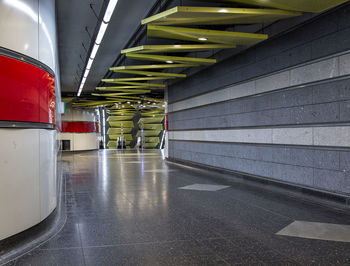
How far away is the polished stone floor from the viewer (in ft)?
9.95

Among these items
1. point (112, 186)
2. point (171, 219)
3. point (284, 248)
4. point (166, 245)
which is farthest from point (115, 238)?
point (112, 186)

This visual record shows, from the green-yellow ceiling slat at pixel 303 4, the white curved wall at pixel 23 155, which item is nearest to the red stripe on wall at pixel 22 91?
the white curved wall at pixel 23 155

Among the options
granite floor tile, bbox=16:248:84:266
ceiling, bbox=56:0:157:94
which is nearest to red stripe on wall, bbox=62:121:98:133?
ceiling, bbox=56:0:157:94

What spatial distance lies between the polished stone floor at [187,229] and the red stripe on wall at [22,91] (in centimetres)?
142

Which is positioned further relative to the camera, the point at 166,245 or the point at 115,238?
the point at 115,238

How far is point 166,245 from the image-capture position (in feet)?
11.1

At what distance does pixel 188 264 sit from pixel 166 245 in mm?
551

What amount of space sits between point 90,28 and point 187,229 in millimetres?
6814

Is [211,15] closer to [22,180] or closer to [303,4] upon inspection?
[303,4]

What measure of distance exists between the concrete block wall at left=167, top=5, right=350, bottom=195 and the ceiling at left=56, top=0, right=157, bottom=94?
9.38 feet

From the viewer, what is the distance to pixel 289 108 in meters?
6.47

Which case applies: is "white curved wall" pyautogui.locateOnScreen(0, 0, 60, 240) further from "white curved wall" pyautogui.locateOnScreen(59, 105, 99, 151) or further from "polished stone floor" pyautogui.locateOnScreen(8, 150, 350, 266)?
"white curved wall" pyautogui.locateOnScreen(59, 105, 99, 151)

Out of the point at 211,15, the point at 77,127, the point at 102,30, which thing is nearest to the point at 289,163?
the point at 211,15

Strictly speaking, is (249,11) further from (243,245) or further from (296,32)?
(243,245)
